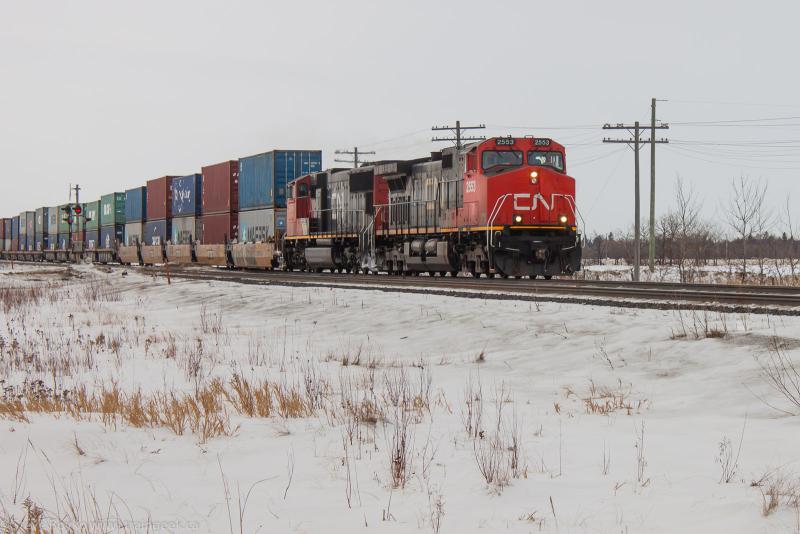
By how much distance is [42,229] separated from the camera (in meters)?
70.1

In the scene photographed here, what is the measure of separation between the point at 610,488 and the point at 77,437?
12.0 feet

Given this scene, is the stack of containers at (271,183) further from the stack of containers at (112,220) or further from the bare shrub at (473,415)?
the bare shrub at (473,415)

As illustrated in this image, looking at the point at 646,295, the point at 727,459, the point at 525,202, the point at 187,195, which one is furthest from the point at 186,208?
the point at 727,459

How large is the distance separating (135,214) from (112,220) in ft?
19.1

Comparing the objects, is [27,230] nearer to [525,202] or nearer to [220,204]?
[220,204]

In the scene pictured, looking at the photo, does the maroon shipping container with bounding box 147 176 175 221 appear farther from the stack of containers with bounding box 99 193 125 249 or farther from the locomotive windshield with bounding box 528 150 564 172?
the locomotive windshield with bounding box 528 150 564 172

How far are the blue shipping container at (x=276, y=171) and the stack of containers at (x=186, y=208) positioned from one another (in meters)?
6.95

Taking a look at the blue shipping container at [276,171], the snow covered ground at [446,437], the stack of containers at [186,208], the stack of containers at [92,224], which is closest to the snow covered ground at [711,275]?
the blue shipping container at [276,171]

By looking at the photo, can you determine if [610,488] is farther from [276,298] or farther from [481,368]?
[276,298]

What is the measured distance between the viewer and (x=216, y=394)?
7.26 metres

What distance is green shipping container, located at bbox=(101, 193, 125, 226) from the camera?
54.6m

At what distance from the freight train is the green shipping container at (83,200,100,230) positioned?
35.8ft

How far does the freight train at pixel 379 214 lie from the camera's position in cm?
2084

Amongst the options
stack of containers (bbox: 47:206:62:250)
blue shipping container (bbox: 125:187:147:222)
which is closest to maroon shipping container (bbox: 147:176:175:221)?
blue shipping container (bbox: 125:187:147:222)
